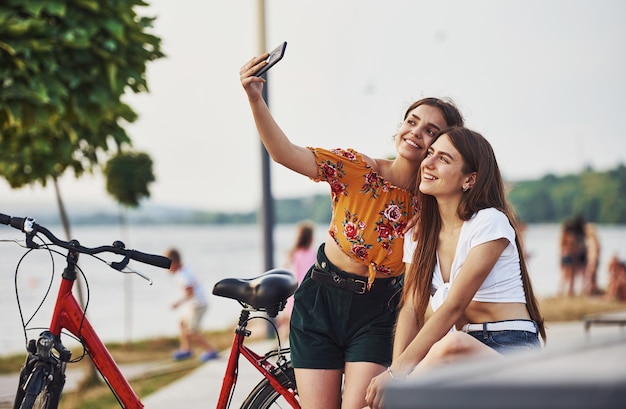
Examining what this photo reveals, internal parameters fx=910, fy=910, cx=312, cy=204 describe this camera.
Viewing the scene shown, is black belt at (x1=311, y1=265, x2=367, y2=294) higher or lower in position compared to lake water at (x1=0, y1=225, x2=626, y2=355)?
higher

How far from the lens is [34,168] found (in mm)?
5844

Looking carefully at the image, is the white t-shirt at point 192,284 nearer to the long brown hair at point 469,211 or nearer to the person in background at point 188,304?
the person in background at point 188,304

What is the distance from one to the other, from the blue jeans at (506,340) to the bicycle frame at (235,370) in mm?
803

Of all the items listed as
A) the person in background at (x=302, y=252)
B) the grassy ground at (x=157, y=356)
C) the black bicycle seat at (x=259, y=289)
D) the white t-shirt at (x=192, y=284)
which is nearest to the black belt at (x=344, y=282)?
the black bicycle seat at (x=259, y=289)

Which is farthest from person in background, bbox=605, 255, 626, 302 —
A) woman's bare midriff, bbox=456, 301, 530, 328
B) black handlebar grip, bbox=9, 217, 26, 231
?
black handlebar grip, bbox=9, 217, 26, 231

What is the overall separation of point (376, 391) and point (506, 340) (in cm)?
40

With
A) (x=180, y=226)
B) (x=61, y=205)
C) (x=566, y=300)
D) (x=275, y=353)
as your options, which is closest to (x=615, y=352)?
(x=275, y=353)

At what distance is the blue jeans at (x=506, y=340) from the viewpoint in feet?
8.16

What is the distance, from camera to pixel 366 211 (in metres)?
2.88

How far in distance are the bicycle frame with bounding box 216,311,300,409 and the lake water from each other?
0.55 meters

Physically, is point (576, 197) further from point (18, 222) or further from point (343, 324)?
point (18, 222)

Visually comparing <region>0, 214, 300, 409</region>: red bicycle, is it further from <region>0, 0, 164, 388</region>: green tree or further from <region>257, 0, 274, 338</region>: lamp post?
<region>257, 0, 274, 338</region>: lamp post

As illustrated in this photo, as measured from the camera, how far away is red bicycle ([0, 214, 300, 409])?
278 centimetres

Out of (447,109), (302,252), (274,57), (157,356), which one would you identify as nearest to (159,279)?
(157,356)
